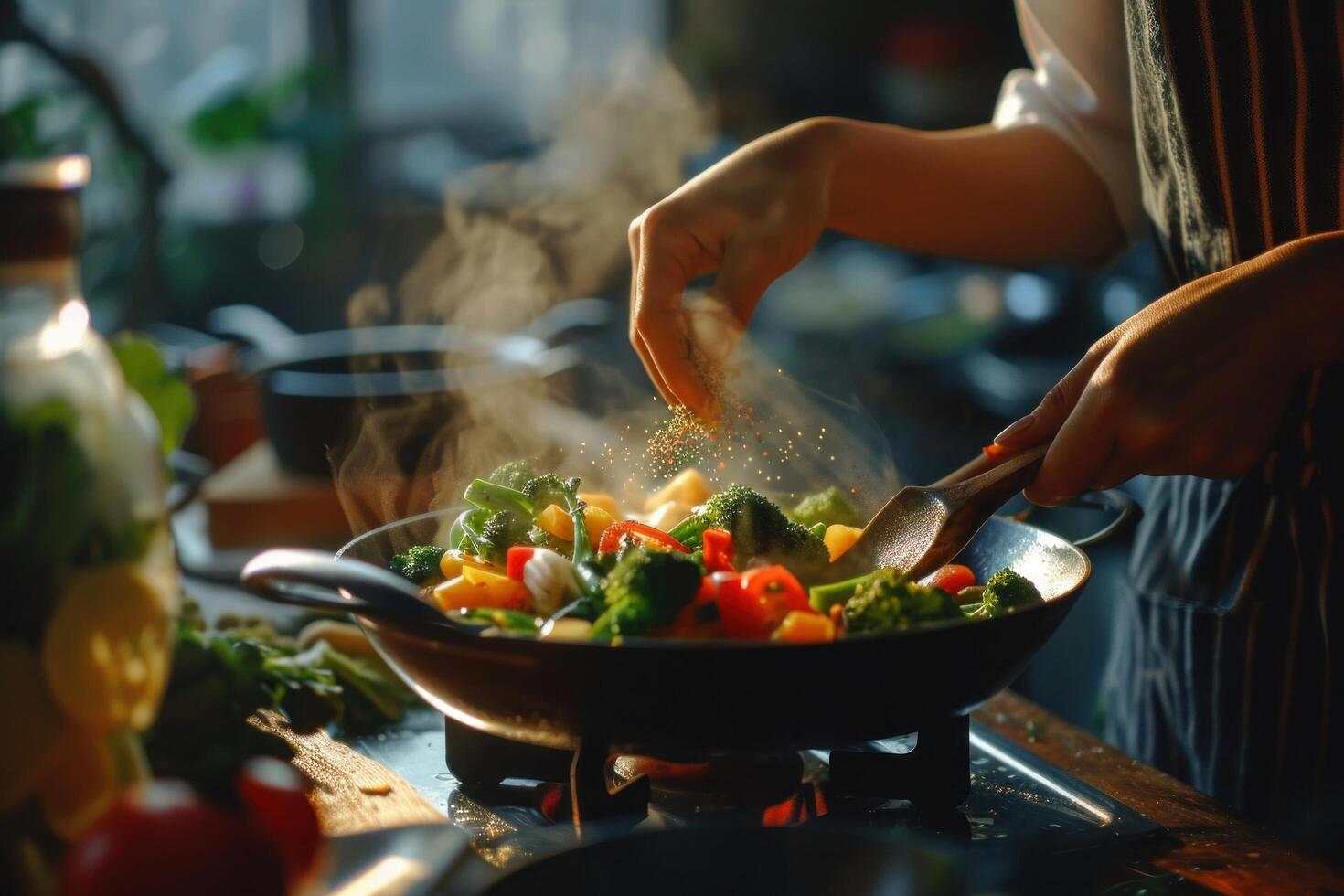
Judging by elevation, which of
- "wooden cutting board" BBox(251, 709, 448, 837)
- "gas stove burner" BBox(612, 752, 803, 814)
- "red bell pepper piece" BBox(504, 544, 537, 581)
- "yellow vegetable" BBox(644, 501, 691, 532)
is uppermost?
"red bell pepper piece" BBox(504, 544, 537, 581)

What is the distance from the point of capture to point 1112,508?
147cm

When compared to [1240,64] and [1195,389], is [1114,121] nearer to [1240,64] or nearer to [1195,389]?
[1240,64]

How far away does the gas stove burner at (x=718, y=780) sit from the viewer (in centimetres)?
122

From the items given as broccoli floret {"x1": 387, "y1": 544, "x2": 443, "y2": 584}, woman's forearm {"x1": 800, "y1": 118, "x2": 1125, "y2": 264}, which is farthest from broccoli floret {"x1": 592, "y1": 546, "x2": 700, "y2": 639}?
woman's forearm {"x1": 800, "y1": 118, "x2": 1125, "y2": 264}

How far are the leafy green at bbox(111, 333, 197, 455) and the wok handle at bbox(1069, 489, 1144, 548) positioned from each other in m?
1.36

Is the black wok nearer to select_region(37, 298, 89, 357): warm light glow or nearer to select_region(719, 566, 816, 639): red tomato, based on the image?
select_region(719, 566, 816, 639): red tomato

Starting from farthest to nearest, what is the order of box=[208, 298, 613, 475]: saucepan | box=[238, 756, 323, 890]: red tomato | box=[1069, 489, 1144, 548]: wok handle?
1. box=[208, 298, 613, 475]: saucepan
2. box=[1069, 489, 1144, 548]: wok handle
3. box=[238, 756, 323, 890]: red tomato

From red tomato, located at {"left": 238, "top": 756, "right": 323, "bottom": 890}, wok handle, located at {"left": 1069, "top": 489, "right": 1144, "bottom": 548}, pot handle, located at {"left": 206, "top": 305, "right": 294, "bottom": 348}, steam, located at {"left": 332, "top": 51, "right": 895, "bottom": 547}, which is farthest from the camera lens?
pot handle, located at {"left": 206, "top": 305, "right": 294, "bottom": 348}

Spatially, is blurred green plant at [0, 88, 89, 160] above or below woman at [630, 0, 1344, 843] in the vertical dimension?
above

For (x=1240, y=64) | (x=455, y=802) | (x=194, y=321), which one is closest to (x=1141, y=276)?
(x=1240, y=64)

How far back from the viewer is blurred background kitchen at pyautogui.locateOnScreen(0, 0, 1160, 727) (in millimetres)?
4590

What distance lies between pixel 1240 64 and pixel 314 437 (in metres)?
1.73

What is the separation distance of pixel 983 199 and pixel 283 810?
1497 millimetres

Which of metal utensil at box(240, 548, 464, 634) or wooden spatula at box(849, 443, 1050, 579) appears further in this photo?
wooden spatula at box(849, 443, 1050, 579)
